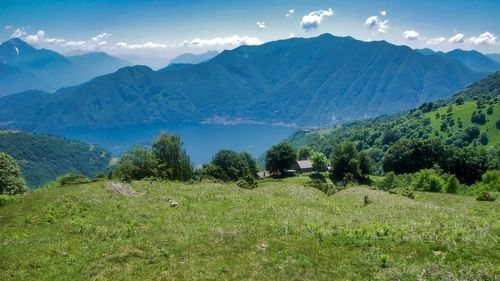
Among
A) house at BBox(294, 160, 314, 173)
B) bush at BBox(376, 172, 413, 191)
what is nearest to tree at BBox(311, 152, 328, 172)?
house at BBox(294, 160, 314, 173)

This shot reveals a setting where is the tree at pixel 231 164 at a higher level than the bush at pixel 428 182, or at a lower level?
lower

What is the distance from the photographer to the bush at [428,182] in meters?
75.1

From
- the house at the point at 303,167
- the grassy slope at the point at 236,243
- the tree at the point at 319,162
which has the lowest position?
the house at the point at 303,167

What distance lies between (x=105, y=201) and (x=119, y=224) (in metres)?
10.3

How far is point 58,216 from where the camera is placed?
35.1m

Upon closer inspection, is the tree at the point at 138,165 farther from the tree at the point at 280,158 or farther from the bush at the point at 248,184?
the tree at the point at 280,158

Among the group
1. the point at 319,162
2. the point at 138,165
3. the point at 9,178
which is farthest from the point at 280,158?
the point at 9,178

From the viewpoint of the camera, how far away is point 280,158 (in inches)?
4830

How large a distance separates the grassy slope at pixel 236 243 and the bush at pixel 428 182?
37.6 meters

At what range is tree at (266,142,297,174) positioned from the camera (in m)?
123

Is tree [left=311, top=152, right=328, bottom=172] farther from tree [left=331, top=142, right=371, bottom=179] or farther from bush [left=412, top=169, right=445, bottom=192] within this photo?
bush [left=412, top=169, right=445, bottom=192]

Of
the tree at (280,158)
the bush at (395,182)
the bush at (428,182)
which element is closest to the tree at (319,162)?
the tree at (280,158)

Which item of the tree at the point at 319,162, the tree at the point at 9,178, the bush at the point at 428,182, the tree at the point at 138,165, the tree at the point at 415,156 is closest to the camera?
the tree at the point at 138,165

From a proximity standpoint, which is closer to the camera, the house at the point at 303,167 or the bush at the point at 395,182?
the bush at the point at 395,182
